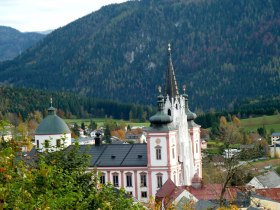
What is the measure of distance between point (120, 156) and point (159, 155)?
5343 mm

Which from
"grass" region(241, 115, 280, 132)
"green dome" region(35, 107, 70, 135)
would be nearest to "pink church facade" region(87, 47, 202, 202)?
"green dome" region(35, 107, 70, 135)

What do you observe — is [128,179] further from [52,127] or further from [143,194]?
[52,127]

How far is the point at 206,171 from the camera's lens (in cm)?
10631

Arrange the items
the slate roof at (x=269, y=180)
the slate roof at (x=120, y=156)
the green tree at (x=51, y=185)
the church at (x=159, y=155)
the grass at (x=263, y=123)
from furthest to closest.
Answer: the grass at (x=263, y=123) → the slate roof at (x=269, y=180) → the slate roof at (x=120, y=156) → the church at (x=159, y=155) → the green tree at (x=51, y=185)

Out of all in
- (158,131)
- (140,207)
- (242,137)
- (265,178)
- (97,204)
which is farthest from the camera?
(242,137)

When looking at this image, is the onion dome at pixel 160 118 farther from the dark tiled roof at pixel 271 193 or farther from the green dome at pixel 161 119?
the dark tiled roof at pixel 271 193

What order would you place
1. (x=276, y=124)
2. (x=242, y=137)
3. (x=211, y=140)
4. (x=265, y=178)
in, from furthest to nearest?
(x=276, y=124)
(x=211, y=140)
(x=242, y=137)
(x=265, y=178)

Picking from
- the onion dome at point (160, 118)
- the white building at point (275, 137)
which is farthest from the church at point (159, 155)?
the white building at point (275, 137)

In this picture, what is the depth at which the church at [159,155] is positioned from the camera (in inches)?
→ 3241

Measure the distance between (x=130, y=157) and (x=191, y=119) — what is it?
35.8ft

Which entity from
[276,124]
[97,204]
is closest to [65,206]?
[97,204]

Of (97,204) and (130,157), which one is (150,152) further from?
(97,204)

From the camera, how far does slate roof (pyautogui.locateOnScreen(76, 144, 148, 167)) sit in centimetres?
8450

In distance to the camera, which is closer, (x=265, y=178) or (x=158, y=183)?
(x=158, y=183)
